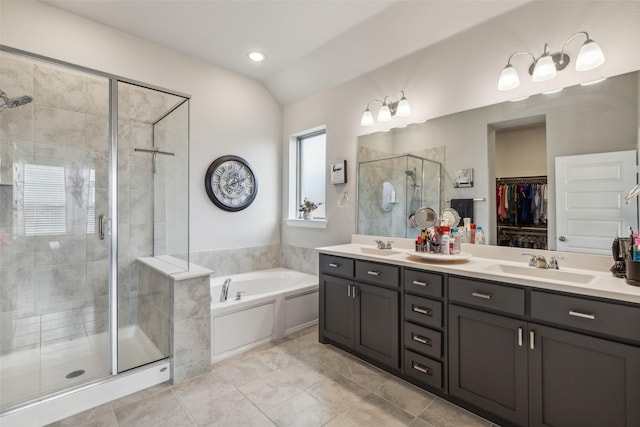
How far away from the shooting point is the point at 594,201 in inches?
68.1

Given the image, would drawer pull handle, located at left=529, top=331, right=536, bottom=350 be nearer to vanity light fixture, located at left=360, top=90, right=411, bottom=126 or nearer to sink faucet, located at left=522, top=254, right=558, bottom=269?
sink faucet, located at left=522, top=254, right=558, bottom=269

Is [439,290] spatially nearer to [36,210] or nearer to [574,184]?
[574,184]

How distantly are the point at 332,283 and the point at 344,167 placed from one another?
51.0 inches

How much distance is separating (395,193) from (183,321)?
2074mm

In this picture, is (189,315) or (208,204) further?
(208,204)

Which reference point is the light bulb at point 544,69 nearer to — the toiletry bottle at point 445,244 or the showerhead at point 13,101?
the toiletry bottle at point 445,244

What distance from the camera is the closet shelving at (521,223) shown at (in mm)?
1919

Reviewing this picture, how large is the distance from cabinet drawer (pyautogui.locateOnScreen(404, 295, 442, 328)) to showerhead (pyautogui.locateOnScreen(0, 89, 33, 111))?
3.19 metres

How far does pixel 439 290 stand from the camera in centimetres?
185

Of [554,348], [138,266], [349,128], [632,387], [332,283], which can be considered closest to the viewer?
[632,387]

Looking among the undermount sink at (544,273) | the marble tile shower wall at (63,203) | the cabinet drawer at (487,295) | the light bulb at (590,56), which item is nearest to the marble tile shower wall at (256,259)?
the marble tile shower wall at (63,203)

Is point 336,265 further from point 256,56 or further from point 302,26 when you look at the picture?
point 256,56

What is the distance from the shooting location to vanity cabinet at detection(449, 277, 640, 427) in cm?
128

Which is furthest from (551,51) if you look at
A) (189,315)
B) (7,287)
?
(7,287)
